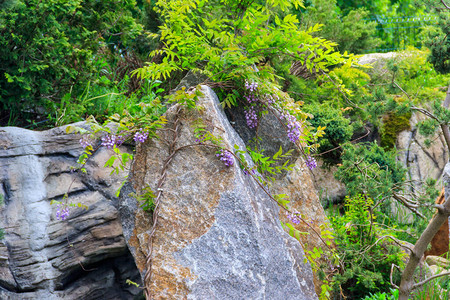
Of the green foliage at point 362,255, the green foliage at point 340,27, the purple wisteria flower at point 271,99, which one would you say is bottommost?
the green foliage at point 362,255

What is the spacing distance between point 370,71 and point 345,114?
172 cm

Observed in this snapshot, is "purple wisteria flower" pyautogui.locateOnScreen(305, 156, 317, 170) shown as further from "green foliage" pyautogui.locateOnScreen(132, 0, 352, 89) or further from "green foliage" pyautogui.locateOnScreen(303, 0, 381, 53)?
"green foliage" pyautogui.locateOnScreen(303, 0, 381, 53)

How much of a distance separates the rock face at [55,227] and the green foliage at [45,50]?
67cm

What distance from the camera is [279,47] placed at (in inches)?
128

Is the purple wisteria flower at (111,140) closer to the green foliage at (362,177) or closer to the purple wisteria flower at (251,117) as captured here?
the purple wisteria flower at (251,117)

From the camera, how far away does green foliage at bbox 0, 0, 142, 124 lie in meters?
3.93

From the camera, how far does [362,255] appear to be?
3.83 m

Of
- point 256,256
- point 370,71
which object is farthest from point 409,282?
point 370,71

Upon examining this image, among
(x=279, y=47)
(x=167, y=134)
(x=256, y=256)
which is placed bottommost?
(x=256, y=256)

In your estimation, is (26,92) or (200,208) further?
(26,92)

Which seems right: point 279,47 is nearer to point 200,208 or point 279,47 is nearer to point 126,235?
point 200,208

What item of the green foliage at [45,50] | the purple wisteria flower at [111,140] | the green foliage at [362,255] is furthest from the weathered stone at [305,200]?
the green foliage at [45,50]

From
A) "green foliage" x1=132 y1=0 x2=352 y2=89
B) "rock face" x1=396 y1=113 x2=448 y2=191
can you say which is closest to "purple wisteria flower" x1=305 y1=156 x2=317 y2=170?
"green foliage" x1=132 y1=0 x2=352 y2=89

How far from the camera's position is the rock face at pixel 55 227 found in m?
3.34
